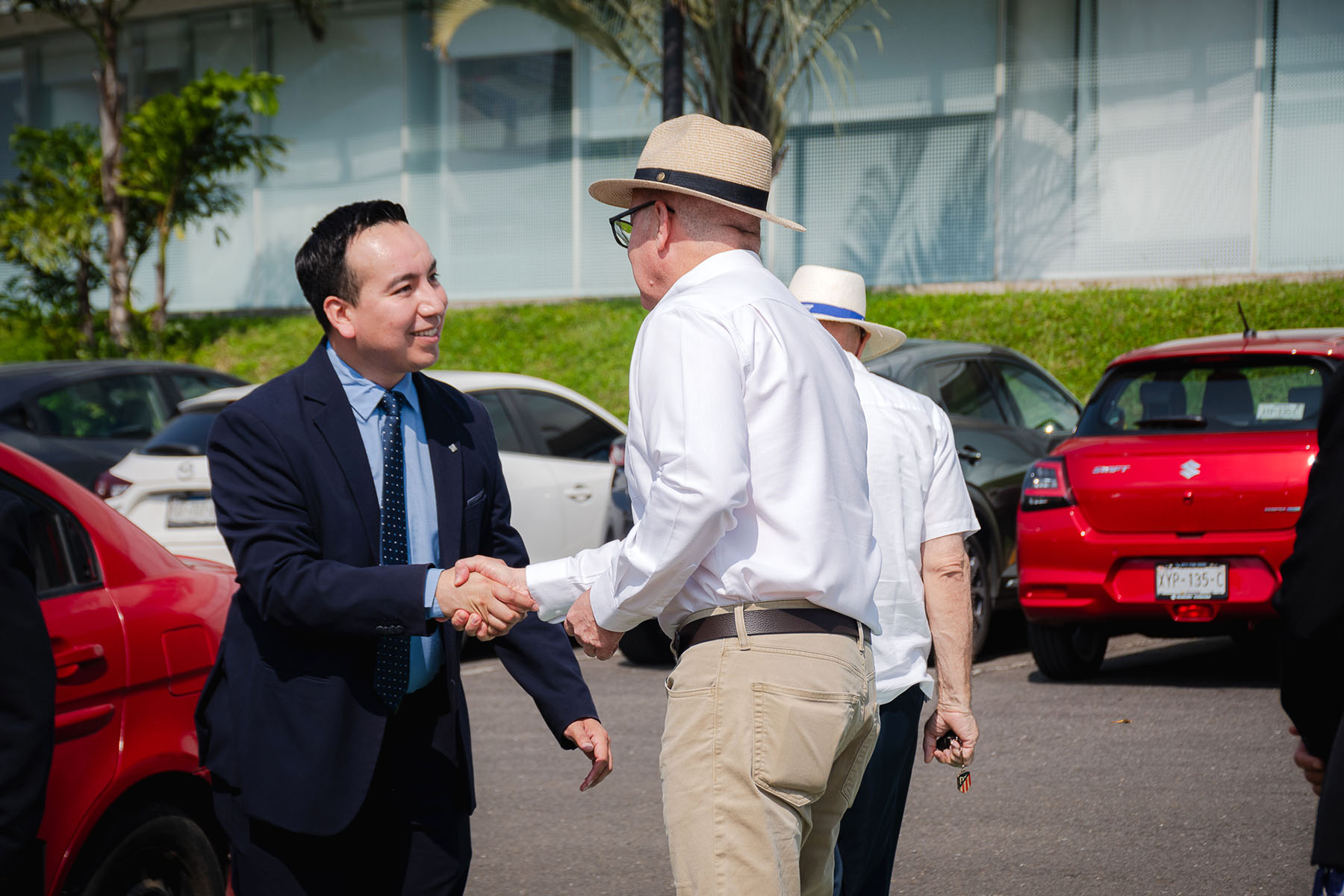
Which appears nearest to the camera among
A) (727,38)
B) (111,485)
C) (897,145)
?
(111,485)

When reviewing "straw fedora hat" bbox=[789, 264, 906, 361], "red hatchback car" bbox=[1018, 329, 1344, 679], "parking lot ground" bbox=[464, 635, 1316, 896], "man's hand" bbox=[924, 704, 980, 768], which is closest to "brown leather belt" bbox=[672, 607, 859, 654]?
"man's hand" bbox=[924, 704, 980, 768]

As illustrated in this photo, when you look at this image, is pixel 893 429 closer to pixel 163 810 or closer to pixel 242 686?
pixel 242 686

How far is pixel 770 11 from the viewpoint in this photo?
49.5 ft

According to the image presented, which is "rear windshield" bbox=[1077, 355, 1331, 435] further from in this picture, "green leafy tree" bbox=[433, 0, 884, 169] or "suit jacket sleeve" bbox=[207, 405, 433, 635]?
"green leafy tree" bbox=[433, 0, 884, 169]

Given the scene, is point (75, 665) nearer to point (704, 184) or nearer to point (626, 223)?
point (626, 223)

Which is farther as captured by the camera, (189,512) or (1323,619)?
(189,512)

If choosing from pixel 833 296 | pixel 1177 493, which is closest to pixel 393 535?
pixel 833 296

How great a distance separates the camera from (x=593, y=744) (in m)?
3.09

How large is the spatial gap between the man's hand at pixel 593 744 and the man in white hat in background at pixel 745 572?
1.54 ft

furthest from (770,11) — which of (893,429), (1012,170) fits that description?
(893,429)

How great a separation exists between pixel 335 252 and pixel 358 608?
781 mm

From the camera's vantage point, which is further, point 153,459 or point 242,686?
point 153,459

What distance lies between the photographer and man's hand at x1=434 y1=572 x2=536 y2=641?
279cm

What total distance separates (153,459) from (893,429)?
627 cm
